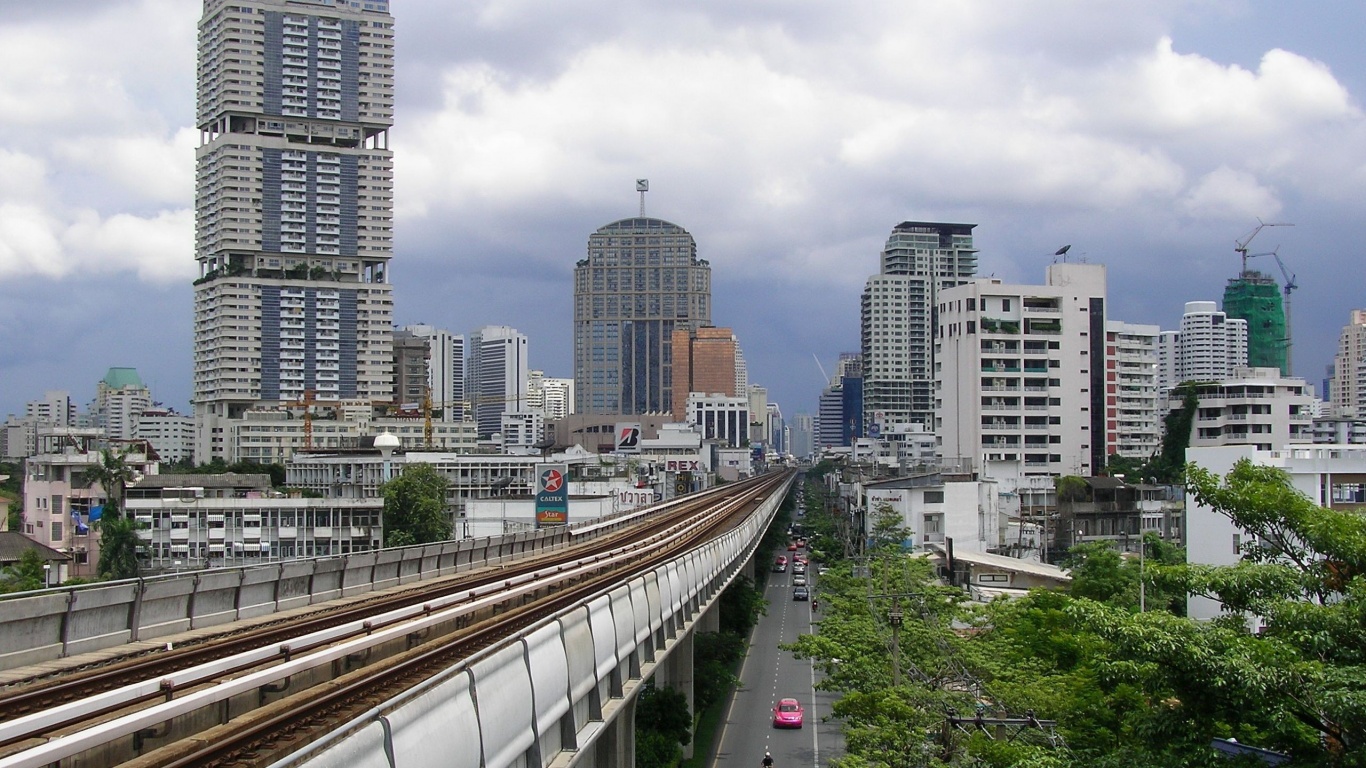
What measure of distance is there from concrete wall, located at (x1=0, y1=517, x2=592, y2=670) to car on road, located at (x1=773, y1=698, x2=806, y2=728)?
51.2 feet

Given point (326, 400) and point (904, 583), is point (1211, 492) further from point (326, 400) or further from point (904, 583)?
point (326, 400)

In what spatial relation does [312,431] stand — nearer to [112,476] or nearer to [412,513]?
[112,476]

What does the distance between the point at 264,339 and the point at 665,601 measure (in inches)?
5775

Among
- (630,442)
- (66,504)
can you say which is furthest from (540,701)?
(630,442)

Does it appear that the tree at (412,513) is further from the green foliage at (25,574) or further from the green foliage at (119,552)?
the green foliage at (25,574)

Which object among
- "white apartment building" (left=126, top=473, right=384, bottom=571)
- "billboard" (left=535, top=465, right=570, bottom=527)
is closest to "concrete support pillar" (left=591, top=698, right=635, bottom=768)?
"billboard" (left=535, top=465, right=570, bottom=527)

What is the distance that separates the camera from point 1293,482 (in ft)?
133

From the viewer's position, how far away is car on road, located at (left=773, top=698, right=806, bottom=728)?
4075 centimetres

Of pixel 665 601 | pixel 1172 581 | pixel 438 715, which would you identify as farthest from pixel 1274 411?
pixel 438 715

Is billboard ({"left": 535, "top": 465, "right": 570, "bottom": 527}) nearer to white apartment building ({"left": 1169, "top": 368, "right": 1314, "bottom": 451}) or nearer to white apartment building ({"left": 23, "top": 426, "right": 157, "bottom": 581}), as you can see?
white apartment building ({"left": 23, "top": 426, "right": 157, "bottom": 581})

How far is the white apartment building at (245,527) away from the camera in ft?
233

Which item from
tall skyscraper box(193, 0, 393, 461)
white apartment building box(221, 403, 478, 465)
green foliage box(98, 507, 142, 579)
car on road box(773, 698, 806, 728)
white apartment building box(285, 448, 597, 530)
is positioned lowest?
car on road box(773, 698, 806, 728)

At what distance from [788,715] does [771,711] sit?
103 inches

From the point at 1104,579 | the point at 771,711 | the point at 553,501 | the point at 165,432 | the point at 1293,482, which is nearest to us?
the point at 1293,482
